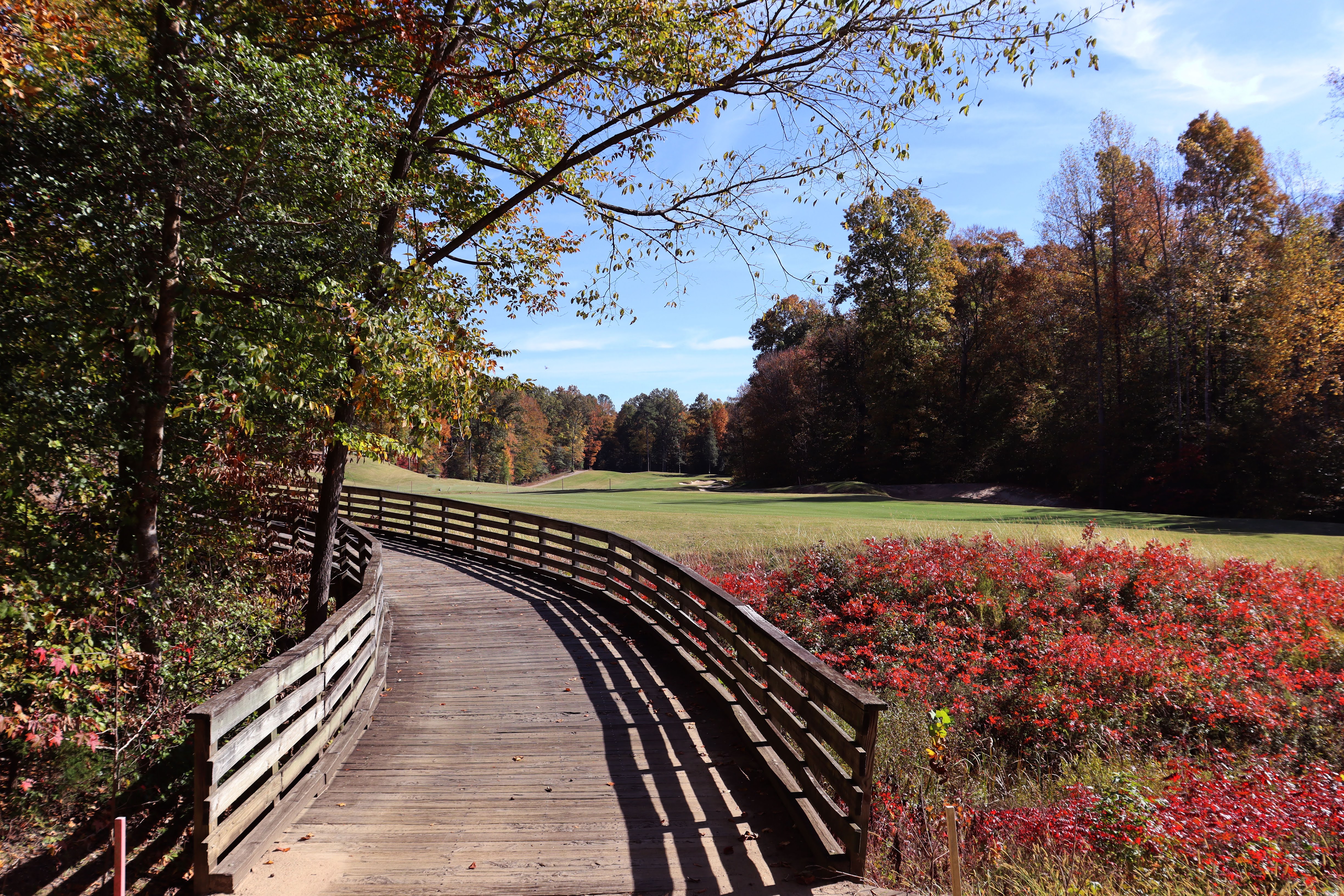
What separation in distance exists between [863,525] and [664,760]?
14671mm

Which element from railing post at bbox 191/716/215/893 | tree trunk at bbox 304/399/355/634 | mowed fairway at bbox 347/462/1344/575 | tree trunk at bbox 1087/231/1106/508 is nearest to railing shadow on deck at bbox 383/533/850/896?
railing post at bbox 191/716/215/893

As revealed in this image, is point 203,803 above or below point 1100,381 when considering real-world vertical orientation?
below

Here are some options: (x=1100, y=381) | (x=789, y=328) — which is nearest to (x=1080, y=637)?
(x=1100, y=381)

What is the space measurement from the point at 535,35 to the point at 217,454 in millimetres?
6960

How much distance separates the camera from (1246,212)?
3272cm

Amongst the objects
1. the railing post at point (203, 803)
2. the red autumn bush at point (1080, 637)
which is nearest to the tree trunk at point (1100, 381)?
the red autumn bush at point (1080, 637)

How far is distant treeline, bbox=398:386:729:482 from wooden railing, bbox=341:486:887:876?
58249 mm

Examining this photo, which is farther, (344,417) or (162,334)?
(344,417)

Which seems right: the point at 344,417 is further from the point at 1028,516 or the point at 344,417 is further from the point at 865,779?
the point at 1028,516

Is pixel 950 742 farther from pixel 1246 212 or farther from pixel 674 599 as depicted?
pixel 1246 212

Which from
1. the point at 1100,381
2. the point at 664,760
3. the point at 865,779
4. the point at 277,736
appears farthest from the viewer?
the point at 1100,381

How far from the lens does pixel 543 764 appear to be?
562cm

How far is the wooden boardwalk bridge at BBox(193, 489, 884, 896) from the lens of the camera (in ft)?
12.8

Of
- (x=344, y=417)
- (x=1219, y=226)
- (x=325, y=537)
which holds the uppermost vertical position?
(x=1219, y=226)
